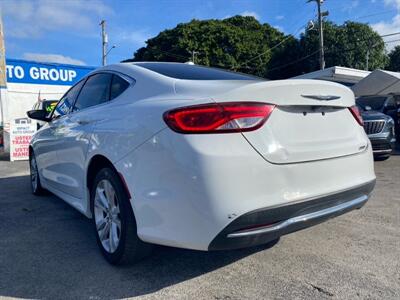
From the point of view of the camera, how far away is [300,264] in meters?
2.94

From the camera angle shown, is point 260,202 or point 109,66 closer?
point 260,202

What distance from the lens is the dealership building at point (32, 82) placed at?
54.7 ft

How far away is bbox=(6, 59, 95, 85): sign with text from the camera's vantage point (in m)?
16.6

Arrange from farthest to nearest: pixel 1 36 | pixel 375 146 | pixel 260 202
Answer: pixel 1 36, pixel 375 146, pixel 260 202

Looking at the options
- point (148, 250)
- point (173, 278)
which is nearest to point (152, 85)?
point (148, 250)

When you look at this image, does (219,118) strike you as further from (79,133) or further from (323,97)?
(79,133)

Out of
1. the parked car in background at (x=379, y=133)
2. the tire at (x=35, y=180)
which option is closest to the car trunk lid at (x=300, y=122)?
the tire at (x=35, y=180)

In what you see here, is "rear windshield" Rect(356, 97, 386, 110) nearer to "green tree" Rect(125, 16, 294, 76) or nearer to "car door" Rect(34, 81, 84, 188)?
"car door" Rect(34, 81, 84, 188)

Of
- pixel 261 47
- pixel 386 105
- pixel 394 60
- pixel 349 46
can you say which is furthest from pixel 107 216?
pixel 394 60

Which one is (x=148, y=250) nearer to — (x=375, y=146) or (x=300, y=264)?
(x=300, y=264)

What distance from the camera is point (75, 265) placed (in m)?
3.02

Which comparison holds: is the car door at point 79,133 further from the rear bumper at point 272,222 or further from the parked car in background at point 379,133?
the parked car in background at point 379,133

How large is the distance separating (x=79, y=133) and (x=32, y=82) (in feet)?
50.6

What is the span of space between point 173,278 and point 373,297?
133 cm
